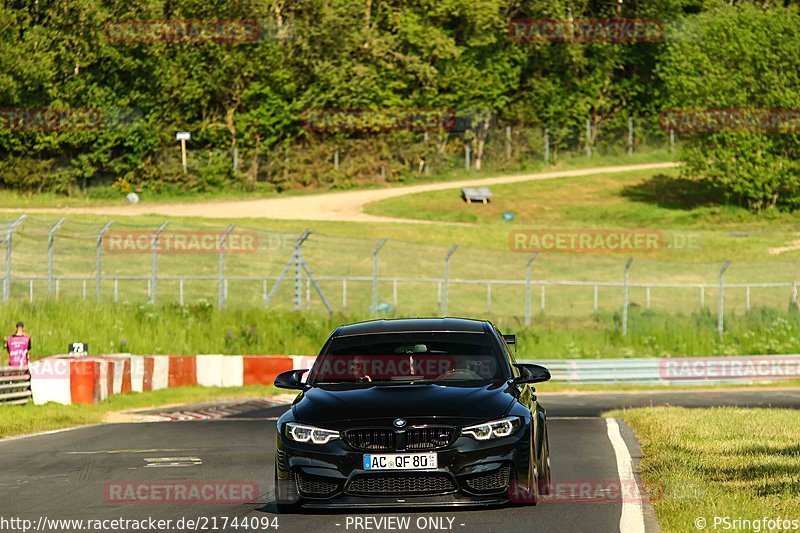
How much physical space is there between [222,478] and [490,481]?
4.12 meters

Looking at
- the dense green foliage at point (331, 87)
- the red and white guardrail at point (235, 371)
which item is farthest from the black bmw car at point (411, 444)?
the dense green foliage at point (331, 87)

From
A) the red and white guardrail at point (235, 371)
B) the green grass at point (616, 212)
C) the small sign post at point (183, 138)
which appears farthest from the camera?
the small sign post at point (183, 138)

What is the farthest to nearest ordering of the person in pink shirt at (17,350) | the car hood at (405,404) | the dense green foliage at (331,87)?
the dense green foliage at (331,87) → the person in pink shirt at (17,350) → the car hood at (405,404)

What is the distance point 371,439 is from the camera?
411 inches

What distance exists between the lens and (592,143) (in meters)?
84.7

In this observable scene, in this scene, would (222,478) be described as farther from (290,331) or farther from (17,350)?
(290,331)

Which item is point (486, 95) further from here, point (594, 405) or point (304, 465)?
point (304, 465)

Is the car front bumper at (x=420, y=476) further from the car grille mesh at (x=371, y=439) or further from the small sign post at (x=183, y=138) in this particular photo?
the small sign post at (x=183, y=138)

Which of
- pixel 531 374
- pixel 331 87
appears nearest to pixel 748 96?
pixel 331 87

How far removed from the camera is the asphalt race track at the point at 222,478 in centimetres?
1052

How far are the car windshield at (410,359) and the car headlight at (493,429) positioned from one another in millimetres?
811

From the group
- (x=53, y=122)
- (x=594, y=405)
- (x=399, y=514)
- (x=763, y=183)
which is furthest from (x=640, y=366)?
(x=53, y=122)

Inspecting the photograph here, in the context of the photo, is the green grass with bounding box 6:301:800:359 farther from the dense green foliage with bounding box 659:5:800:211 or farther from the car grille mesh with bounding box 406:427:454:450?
the dense green foliage with bounding box 659:5:800:211

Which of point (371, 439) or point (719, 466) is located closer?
point (371, 439)
